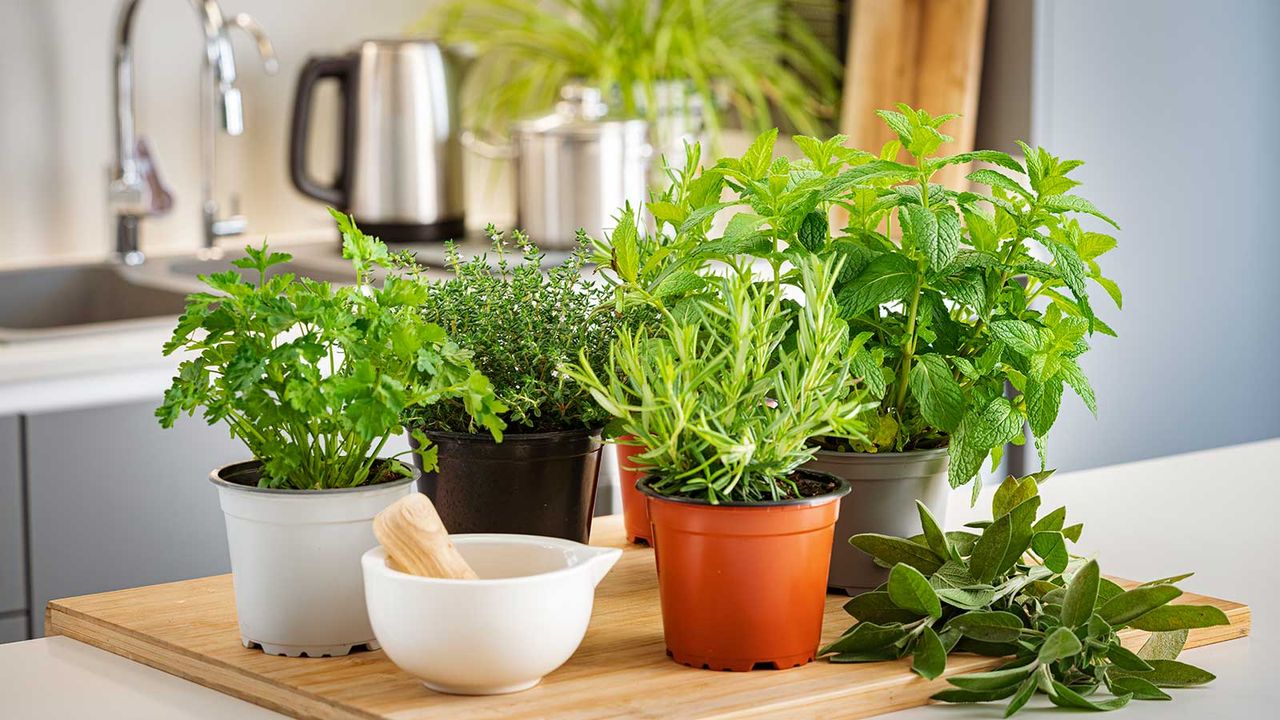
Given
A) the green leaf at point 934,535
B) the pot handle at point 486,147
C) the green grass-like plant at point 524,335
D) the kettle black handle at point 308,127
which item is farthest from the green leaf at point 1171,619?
the pot handle at point 486,147

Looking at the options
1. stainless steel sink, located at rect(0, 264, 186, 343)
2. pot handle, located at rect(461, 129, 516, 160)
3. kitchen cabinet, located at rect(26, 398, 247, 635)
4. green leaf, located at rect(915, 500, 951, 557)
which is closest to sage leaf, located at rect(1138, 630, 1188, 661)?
green leaf, located at rect(915, 500, 951, 557)

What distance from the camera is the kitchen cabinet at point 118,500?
5.93ft

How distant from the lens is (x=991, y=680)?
78cm

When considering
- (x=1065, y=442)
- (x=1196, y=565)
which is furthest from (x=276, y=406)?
(x=1065, y=442)

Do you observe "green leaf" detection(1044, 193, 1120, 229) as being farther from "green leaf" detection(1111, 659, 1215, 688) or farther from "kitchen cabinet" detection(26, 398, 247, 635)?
"kitchen cabinet" detection(26, 398, 247, 635)

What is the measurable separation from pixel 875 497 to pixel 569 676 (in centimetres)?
25

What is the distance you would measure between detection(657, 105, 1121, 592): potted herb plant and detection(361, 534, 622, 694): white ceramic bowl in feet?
0.76

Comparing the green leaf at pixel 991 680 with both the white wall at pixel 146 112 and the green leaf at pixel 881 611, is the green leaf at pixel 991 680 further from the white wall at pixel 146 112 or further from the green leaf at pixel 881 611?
the white wall at pixel 146 112

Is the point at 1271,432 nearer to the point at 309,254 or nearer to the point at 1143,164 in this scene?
the point at 1143,164

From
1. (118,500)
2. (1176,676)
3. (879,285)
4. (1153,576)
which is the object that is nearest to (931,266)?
(879,285)

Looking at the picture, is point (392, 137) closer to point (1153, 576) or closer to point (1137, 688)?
point (1153, 576)

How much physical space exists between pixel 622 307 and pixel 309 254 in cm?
177

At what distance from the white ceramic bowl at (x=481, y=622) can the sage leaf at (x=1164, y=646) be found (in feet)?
1.01

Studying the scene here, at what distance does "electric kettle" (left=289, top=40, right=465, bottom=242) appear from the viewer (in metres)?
2.58
